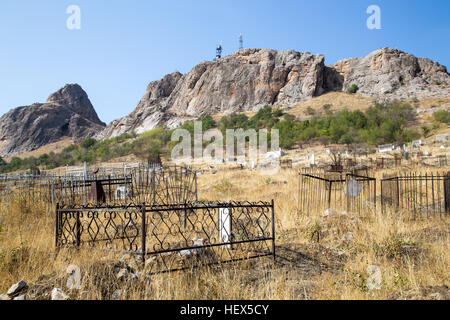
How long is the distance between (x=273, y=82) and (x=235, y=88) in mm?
11300

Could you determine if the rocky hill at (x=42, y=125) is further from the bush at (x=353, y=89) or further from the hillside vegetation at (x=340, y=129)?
the bush at (x=353, y=89)

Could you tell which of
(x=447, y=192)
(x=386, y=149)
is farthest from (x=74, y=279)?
(x=386, y=149)

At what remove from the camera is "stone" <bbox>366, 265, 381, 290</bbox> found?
10.8ft

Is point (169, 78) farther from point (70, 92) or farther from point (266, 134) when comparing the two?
point (266, 134)

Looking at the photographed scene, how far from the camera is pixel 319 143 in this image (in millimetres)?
42781

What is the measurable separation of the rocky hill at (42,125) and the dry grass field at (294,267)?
119318 mm

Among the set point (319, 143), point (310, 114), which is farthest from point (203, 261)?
point (310, 114)

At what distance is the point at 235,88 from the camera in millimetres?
93438

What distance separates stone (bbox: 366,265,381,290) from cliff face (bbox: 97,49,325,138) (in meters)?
80.7

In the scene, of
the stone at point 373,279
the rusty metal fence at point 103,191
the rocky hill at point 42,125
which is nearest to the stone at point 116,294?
the stone at point 373,279
